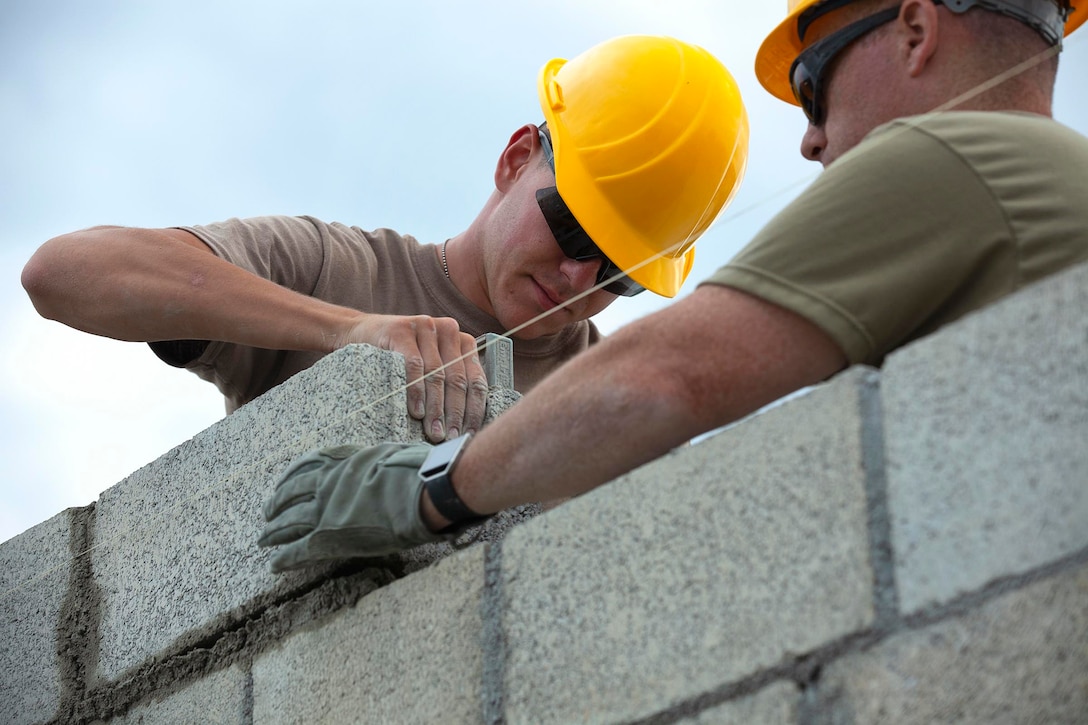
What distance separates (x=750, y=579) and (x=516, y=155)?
2604 millimetres

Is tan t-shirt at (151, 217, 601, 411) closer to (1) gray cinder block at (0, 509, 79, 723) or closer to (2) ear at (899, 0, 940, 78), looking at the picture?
(1) gray cinder block at (0, 509, 79, 723)

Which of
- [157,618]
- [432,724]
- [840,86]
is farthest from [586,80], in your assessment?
[432,724]

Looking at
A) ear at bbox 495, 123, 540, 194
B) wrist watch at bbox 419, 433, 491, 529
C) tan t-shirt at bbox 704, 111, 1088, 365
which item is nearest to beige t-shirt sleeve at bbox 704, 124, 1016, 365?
tan t-shirt at bbox 704, 111, 1088, 365

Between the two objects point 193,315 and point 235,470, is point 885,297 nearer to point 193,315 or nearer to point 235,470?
point 235,470

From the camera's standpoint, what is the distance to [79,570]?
354cm

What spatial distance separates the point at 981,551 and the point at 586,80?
8.89 ft

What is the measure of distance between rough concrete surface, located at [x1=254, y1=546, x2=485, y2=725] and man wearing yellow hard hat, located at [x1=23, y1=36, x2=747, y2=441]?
983 millimetres

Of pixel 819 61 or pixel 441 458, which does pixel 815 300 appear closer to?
pixel 441 458

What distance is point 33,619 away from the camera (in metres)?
3.71

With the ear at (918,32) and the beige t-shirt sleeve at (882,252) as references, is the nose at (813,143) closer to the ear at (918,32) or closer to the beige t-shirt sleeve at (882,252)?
the ear at (918,32)

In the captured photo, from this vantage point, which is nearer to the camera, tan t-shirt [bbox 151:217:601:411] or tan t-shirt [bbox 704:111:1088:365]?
tan t-shirt [bbox 704:111:1088:365]

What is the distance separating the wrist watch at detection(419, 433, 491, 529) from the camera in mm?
2348

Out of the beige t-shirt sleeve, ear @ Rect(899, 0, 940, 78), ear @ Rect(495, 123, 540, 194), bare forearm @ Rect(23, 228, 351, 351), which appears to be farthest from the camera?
ear @ Rect(495, 123, 540, 194)

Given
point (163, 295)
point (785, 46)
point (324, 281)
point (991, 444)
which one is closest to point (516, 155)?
point (324, 281)
